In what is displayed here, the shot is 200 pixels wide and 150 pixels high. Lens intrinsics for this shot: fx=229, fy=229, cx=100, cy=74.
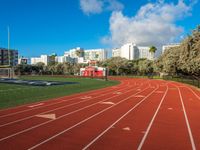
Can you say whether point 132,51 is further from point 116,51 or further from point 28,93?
point 28,93

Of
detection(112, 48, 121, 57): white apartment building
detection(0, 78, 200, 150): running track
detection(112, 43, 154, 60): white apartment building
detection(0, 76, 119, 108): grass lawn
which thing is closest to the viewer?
detection(0, 78, 200, 150): running track

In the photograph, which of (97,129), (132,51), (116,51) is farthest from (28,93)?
(116,51)

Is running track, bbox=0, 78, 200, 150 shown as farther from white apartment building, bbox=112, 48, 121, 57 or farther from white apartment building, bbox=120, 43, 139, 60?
white apartment building, bbox=112, 48, 121, 57

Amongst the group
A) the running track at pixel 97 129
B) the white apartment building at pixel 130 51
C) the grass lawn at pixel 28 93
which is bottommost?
the running track at pixel 97 129

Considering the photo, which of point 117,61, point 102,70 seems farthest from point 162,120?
point 117,61

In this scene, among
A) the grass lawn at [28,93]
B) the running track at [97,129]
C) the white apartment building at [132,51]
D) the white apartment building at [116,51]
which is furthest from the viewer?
the white apartment building at [116,51]

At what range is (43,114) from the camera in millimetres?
14086

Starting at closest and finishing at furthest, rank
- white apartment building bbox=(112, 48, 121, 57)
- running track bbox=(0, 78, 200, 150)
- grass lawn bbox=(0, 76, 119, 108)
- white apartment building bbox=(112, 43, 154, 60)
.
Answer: running track bbox=(0, 78, 200, 150)
grass lawn bbox=(0, 76, 119, 108)
white apartment building bbox=(112, 43, 154, 60)
white apartment building bbox=(112, 48, 121, 57)

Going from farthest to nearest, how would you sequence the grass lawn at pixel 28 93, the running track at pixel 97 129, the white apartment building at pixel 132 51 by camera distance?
the white apartment building at pixel 132 51 → the grass lawn at pixel 28 93 → the running track at pixel 97 129

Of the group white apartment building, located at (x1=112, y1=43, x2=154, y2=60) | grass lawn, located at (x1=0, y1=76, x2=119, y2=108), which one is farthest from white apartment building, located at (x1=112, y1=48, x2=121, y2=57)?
grass lawn, located at (x1=0, y1=76, x2=119, y2=108)

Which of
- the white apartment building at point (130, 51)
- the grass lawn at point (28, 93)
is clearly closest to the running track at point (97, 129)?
the grass lawn at point (28, 93)

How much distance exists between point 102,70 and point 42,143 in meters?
91.9

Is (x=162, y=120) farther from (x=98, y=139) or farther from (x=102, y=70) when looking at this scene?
(x=102, y=70)

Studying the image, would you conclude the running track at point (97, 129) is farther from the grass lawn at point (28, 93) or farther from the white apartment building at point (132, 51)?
the white apartment building at point (132, 51)
